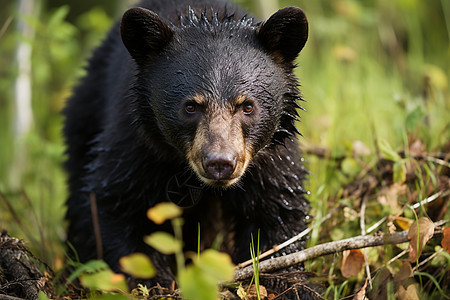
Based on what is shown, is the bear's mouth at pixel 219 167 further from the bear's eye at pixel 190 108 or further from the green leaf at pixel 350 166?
the green leaf at pixel 350 166

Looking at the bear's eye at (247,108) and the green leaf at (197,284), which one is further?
the bear's eye at (247,108)

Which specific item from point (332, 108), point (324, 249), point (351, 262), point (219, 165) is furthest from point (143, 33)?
point (332, 108)

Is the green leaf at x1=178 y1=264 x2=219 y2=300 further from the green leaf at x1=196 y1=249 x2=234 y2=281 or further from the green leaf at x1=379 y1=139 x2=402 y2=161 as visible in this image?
the green leaf at x1=379 y1=139 x2=402 y2=161

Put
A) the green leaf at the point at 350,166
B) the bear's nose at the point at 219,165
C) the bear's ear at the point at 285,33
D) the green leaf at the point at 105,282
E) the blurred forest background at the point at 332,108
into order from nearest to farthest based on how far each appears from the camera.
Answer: the green leaf at the point at 105,282
the bear's nose at the point at 219,165
the bear's ear at the point at 285,33
the blurred forest background at the point at 332,108
the green leaf at the point at 350,166

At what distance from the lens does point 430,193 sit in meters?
3.72

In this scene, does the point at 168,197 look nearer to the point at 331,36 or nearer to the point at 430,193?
the point at 430,193

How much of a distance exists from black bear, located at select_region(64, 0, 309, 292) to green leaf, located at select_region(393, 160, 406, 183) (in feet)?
2.02

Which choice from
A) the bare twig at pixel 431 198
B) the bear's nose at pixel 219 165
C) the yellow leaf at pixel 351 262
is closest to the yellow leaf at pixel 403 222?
the bare twig at pixel 431 198

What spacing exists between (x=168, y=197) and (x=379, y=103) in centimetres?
336

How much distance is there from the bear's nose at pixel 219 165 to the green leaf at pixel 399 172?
1.40 m

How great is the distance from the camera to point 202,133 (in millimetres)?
2930

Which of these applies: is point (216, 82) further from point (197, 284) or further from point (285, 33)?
point (197, 284)

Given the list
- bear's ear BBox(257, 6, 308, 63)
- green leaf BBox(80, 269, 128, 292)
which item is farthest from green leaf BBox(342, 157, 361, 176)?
green leaf BBox(80, 269, 128, 292)

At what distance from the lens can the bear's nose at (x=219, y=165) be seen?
274 cm
